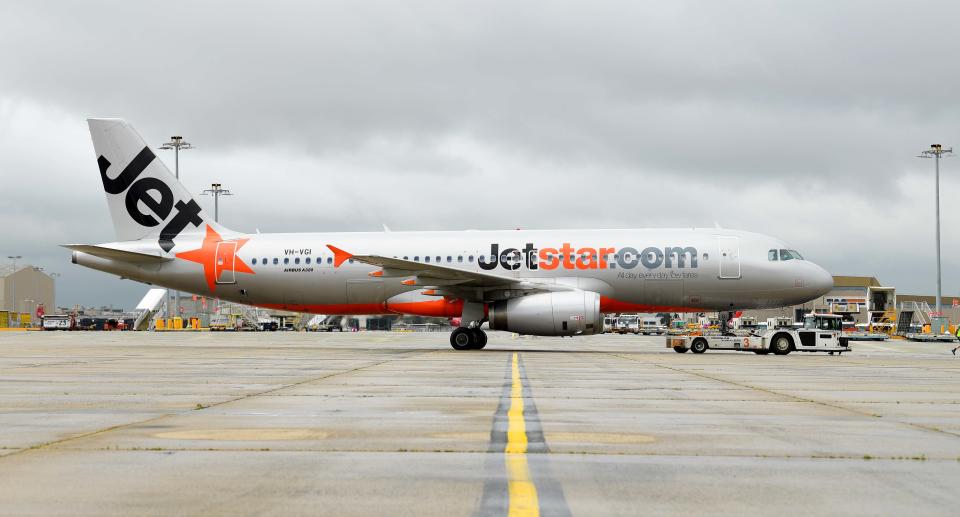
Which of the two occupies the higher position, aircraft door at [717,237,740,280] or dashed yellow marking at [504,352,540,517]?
aircraft door at [717,237,740,280]

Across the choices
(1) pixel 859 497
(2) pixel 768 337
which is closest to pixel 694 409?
(1) pixel 859 497

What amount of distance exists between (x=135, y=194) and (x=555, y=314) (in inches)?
634

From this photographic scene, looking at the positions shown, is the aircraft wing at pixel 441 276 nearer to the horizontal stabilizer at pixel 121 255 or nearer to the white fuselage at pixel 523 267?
the white fuselage at pixel 523 267

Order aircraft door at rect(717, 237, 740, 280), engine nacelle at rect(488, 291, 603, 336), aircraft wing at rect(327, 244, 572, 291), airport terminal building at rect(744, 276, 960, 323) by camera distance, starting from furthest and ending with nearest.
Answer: airport terminal building at rect(744, 276, 960, 323) < aircraft door at rect(717, 237, 740, 280) < engine nacelle at rect(488, 291, 603, 336) < aircraft wing at rect(327, 244, 572, 291)

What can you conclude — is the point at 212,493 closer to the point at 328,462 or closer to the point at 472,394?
the point at 328,462

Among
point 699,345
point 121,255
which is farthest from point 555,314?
point 121,255

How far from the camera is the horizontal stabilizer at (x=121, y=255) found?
3014 centimetres

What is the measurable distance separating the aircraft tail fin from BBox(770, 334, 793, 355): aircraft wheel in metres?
19.3

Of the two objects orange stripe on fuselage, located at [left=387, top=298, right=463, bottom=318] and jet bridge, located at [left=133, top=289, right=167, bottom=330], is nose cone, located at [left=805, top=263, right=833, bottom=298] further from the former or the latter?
jet bridge, located at [left=133, top=289, right=167, bottom=330]

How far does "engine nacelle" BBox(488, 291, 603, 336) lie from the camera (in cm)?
2567

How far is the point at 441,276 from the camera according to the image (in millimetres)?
25953

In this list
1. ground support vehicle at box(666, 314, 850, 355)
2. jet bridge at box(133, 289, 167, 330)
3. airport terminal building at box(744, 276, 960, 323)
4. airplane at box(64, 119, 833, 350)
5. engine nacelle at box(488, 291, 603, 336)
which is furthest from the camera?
jet bridge at box(133, 289, 167, 330)

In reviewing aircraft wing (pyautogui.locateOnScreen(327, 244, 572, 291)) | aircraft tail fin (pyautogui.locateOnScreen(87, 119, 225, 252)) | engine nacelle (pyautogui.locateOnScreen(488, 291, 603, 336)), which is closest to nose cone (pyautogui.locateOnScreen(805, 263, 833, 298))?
engine nacelle (pyautogui.locateOnScreen(488, 291, 603, 336))

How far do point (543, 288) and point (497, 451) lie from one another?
20582mm
